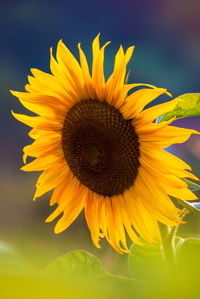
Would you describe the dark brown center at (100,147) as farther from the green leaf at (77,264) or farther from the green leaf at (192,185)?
the green leaf at (77,264)

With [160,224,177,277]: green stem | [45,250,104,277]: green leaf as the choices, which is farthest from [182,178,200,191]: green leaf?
[45,250,104,277]: green leaf

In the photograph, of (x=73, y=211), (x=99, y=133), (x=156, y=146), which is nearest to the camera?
(x=156, y=146)

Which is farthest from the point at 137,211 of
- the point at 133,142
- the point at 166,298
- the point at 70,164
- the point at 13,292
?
the point at 13,292

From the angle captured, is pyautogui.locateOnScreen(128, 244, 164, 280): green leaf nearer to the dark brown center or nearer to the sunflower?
the sunflower

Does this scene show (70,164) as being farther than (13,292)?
Yes

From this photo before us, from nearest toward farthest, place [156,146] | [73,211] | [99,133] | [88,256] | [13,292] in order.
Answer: [13,292] → [88,256] → [156,146] → [99,133] → [73,211]

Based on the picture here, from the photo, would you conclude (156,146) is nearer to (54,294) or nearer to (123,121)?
(123,121)
